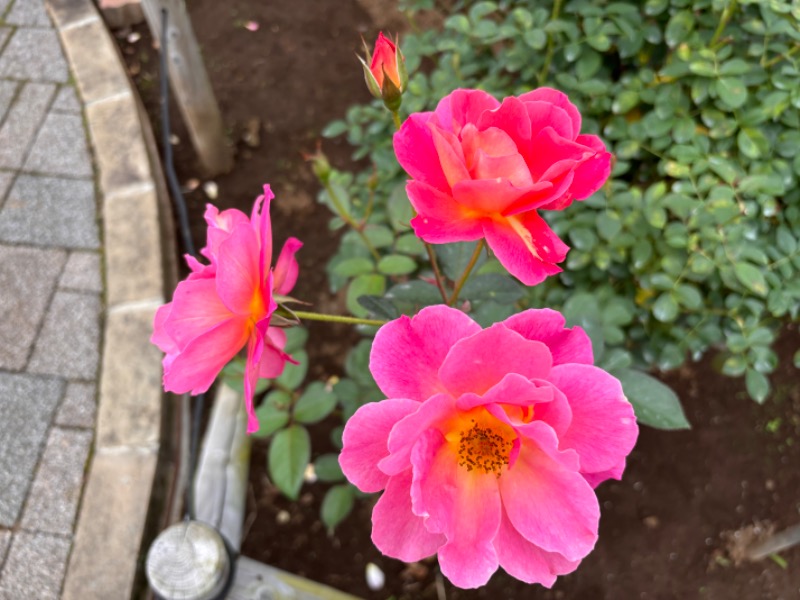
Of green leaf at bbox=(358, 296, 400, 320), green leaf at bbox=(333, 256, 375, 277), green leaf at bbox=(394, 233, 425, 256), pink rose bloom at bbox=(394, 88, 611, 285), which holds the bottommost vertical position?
green leaf at bbox=(333, 256, 375, 277)

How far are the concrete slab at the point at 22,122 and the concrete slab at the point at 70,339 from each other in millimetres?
635

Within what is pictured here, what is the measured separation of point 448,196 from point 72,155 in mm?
A: 2135

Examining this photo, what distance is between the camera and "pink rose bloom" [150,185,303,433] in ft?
2.04

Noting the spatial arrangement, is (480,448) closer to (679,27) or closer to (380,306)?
(380,306)

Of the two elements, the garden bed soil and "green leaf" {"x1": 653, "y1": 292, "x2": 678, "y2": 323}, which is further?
the garden bed soil

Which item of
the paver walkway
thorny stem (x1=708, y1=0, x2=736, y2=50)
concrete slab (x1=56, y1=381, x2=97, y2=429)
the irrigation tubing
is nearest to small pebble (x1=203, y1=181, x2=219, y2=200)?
the irrigation tubing

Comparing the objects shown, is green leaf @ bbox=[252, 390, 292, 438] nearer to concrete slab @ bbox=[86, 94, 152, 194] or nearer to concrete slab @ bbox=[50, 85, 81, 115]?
concrete slab @ bbox=[86, 94, 152, 194]

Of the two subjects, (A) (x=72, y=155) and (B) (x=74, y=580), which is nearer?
(B) (x=74, y=580)

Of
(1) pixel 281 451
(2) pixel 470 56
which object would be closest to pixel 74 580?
(1) pixel 281 451

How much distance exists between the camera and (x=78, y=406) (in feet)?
6.23

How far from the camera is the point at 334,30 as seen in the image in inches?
107

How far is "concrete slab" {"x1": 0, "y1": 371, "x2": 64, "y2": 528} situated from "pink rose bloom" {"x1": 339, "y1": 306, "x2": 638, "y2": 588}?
161 cm

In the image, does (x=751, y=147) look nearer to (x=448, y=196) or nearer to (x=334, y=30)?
(x=448, y=196)

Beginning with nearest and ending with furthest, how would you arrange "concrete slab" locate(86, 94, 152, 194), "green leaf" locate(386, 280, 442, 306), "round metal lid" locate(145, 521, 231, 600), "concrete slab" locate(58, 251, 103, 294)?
"green leaf" locate(386, 280, 442, 306) → "round metal lid" locate(145, 521, 231, 600) → "concrete slab" locate(58, 251, 103, 294) → "concrete slab" locate(86, 94, 152, 194)
